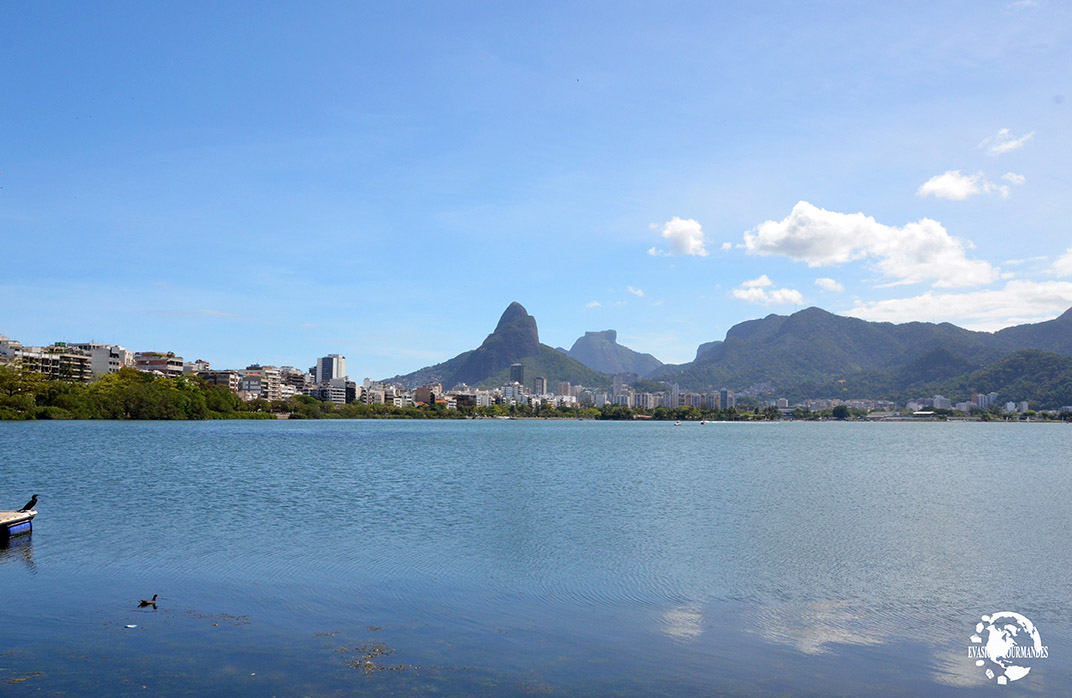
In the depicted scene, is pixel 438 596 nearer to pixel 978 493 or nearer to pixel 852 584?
pixel 852 584

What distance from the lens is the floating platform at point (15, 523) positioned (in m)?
20.0

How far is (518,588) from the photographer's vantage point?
16.2m

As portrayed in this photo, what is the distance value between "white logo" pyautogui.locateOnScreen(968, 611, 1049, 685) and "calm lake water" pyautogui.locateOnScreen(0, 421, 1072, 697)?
270 millimetres

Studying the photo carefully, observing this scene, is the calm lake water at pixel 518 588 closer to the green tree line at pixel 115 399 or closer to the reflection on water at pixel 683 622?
the reflection on water at pixel 683 622

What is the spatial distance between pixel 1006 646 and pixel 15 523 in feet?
76.7

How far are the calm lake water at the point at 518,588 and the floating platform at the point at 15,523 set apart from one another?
1.07 ft

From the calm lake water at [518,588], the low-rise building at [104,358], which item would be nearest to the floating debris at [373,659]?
the calm lake water at [518,588]

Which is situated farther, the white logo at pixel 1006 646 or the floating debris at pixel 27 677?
the white logo at pixel 1006 646

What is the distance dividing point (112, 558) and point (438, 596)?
887cm

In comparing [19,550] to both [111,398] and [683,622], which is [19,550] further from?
[111,398]

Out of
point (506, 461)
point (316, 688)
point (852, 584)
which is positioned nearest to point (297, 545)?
point (316, 688)

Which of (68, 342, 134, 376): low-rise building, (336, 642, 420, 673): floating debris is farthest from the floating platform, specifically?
(68, 342, 134, 376): low-rise building

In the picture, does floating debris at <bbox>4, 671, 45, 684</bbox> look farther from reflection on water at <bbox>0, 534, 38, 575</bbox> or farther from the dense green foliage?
the dense green foliage

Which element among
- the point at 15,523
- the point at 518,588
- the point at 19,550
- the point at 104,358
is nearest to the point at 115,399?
the point at 104,358
